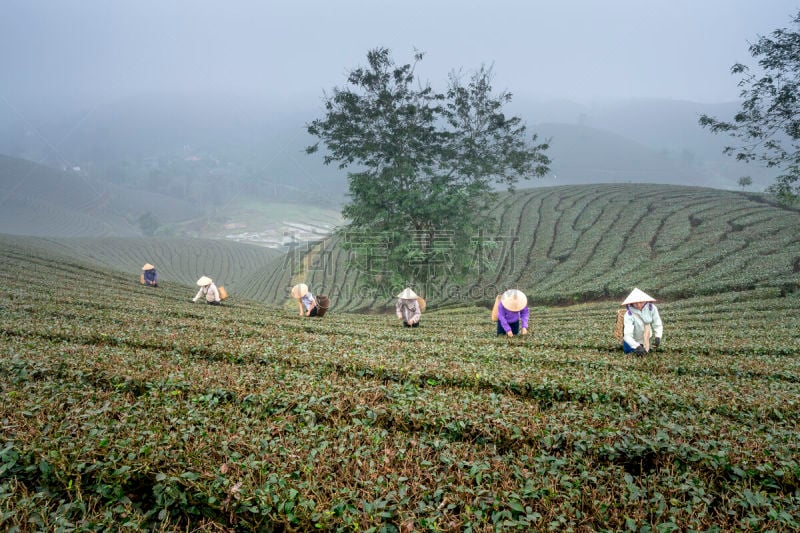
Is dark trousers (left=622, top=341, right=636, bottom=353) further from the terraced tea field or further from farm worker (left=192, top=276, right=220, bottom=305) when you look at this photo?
farm worker (left=192, top=276, right=220, bottom=305)

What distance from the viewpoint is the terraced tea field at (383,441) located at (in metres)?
3.22

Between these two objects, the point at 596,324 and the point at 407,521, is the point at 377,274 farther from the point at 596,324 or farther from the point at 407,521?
the point at 407,521

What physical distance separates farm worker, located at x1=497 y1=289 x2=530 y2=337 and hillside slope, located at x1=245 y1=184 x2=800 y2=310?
37.1 ft

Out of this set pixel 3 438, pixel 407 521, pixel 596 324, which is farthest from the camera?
pixel 596 324

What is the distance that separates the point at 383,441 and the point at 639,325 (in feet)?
26.4

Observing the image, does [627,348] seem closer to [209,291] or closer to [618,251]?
[209,291]

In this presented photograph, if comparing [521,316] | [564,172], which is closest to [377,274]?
[521,316]

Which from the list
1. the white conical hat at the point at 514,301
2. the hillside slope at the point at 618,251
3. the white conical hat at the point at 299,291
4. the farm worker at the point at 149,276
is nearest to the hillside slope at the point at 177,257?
the hillside slope at the point at 618,251

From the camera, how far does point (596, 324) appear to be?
48.6ft

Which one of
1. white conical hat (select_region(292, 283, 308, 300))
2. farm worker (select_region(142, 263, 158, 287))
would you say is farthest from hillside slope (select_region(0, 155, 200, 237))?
white conical hat (select_region(292, 283, 308, 300))

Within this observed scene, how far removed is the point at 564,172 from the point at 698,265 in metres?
168

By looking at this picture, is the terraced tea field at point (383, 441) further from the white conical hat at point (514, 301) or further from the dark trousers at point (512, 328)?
the dark trousers at point (512, 328)

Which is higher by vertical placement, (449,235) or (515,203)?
(515,203)

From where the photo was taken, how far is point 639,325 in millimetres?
9648
